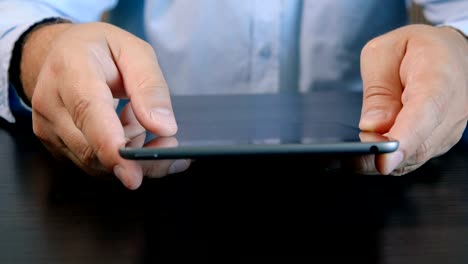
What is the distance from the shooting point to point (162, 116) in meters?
0.31

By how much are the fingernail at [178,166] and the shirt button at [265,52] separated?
1.22 feet

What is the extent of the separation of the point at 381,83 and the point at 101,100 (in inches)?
6.9

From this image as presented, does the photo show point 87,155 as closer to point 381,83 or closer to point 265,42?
point 381,83

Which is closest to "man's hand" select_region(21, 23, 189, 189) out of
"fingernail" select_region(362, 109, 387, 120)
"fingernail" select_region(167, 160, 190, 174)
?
"fingernail" select_region(167, 160, 190, 174)

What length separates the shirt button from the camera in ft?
2.24

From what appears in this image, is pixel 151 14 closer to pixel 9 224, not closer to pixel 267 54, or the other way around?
pixel 267 54

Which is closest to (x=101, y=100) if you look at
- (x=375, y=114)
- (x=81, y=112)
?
(x=81, y=112)

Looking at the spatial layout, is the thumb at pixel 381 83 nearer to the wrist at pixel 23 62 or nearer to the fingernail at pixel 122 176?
the fingernail at pixel 122 176

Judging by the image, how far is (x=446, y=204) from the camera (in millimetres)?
284

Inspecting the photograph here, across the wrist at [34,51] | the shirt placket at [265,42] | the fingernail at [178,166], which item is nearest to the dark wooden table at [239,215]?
the fingernail at [178,166]

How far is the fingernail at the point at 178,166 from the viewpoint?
0.32 metres

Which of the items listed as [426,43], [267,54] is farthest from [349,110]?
[267,54]

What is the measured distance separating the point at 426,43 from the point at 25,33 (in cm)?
35

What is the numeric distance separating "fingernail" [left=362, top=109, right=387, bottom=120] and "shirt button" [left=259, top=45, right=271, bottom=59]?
1.16ft
